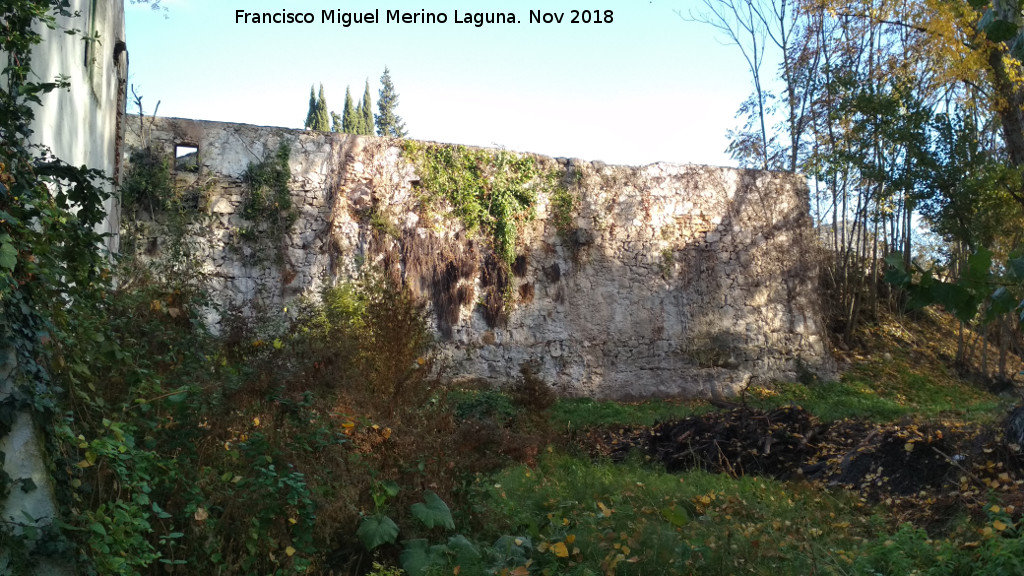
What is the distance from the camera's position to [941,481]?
642 centimetres

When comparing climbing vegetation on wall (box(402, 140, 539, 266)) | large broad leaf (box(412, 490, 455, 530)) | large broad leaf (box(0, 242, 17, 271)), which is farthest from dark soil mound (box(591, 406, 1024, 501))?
large broad leaf (box(0, 242, 17, 271))

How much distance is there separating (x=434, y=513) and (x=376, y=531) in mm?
340

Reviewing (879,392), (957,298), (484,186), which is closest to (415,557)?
(957,298)

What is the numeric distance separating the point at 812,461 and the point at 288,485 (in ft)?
16.9

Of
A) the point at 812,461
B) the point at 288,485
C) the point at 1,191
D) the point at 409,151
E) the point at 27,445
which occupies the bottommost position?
the point at 812,461

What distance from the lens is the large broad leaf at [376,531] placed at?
4227 millimetres

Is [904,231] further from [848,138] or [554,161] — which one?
[554,161]

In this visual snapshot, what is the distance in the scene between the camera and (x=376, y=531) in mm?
4281

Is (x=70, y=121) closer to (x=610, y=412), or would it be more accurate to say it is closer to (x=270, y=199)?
(x=270, y=199)

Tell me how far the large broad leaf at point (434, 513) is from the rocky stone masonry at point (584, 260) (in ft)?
20.8

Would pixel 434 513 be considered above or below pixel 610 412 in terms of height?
above

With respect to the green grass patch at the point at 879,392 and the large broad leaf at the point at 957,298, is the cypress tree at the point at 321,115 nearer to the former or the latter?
the green grass patch at the point at 879,392

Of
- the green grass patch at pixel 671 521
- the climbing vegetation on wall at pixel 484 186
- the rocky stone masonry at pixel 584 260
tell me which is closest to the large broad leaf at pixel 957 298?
the green grass patch at pixel 671 521

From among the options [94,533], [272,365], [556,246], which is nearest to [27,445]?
[94,533]
